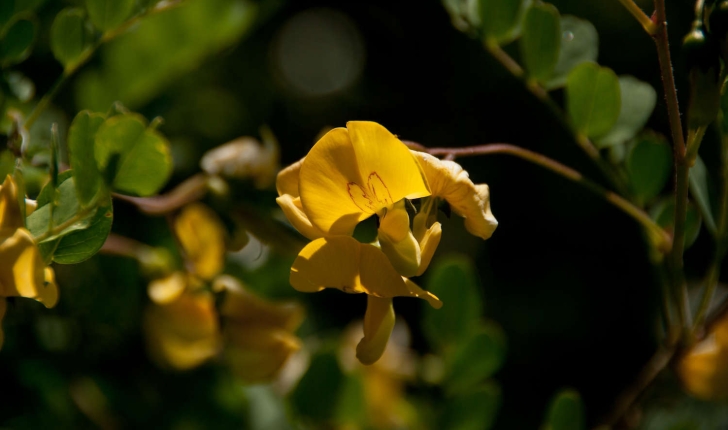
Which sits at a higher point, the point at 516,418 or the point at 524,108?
the point at 524,108

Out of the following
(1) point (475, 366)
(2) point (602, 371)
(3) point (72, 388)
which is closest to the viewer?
(1) point (475, 366)

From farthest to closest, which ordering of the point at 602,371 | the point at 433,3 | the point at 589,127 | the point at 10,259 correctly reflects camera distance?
the point at 433,3
the point at 602,371
the point at 589,127
the point at 10,259

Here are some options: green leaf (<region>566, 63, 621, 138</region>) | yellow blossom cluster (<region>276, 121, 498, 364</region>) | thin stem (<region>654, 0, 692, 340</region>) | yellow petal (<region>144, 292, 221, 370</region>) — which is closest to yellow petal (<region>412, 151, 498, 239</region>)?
yellow blossom cluster (<region>276, 121, 498, 364</region>)

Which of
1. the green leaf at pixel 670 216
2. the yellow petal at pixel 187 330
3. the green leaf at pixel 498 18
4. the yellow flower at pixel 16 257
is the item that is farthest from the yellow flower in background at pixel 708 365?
the yellow flower at pixel 16 257

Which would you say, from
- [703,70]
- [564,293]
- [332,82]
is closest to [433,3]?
[332,82]

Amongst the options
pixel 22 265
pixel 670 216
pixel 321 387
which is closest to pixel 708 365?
pixel 670 216

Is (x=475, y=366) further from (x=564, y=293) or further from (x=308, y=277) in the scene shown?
(x=564, y=293)

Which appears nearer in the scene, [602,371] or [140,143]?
[140,143]

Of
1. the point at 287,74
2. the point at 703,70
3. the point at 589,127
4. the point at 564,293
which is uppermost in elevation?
the point at 703,70
